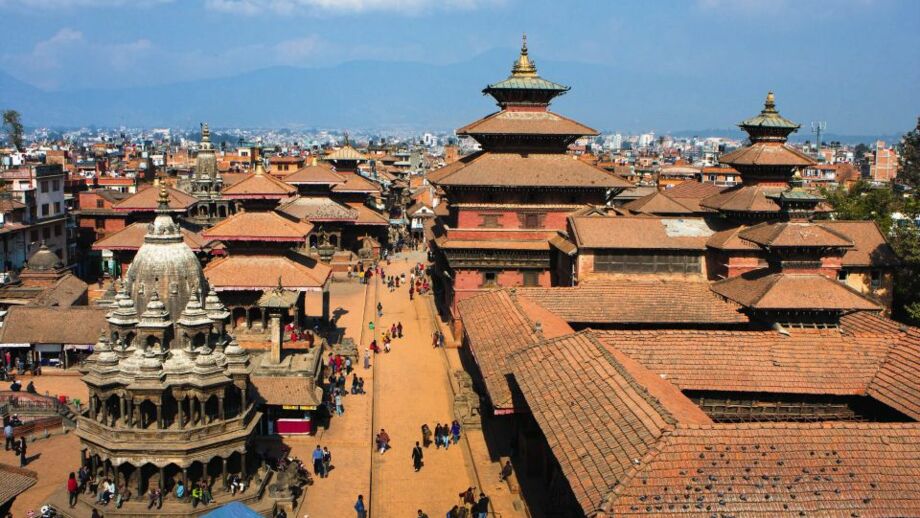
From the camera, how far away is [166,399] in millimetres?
22625

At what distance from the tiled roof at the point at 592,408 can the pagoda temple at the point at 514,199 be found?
1809cm

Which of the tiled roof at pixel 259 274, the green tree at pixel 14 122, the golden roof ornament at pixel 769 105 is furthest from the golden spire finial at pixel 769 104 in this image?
the green tree at pixel 14 122

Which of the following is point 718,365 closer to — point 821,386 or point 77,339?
point 821,386

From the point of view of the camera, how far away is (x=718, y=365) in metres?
22.4

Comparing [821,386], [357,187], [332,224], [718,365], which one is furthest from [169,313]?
[357,187]

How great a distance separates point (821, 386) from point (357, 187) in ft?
172

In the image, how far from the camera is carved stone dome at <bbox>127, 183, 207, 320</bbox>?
79.6ft

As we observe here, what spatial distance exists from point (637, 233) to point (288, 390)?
17.3 metres

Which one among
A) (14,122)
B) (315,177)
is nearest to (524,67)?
(315,177)

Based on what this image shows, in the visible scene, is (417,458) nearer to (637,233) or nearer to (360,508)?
(360,508)

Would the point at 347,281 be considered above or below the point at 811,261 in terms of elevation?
below

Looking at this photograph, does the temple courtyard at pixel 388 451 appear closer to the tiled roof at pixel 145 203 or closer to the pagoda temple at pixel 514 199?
the pagoda temple at pixel 514 199

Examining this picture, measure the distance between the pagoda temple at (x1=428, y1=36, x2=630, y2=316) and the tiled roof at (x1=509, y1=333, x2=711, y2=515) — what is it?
18.1 metres

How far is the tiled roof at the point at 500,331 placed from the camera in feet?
73.4
